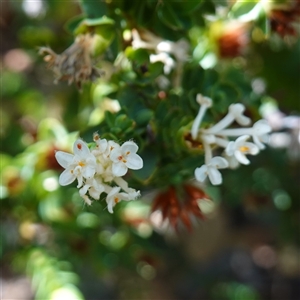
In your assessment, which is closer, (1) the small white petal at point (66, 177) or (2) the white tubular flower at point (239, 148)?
(1) the small white petal at point (66, 177)

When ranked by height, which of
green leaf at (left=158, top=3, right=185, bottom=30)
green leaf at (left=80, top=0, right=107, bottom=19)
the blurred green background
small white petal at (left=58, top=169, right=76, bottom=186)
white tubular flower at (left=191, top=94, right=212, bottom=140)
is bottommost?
the blurred green background

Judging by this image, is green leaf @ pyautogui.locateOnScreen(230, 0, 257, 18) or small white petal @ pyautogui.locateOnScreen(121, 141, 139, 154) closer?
small white petal @ pyautogui.locateOnScreen(121, 141, 139, 154)

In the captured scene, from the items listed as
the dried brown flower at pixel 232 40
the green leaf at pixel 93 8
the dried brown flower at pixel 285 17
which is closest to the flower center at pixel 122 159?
the green leaf at pixel 93 8

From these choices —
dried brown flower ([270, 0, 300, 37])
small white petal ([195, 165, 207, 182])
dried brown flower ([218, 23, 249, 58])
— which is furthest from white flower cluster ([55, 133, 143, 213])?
dried brown flower ([218, 23, 249, 58])

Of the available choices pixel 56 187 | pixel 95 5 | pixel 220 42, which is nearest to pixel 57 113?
pixel 56 187

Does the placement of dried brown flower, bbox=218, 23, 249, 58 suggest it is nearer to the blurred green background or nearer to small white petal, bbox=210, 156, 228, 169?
the blurred green background

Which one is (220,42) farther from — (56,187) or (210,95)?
(56,187)

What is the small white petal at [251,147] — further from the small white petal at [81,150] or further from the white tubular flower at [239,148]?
the small white petal at [81,150]
